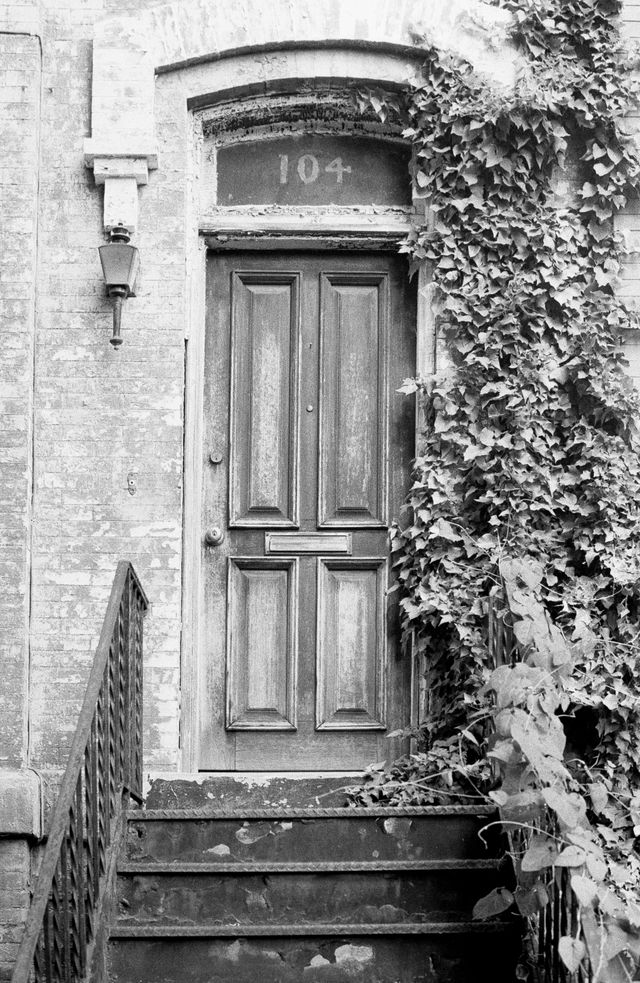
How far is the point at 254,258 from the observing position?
19.8 feet

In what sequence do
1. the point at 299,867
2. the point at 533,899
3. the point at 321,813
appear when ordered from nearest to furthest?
the point at 533,899, the point at 299,867, the point at 321,813

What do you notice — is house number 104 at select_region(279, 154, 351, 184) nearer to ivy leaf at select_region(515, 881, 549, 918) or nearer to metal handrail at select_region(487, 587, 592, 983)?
metal handrail at select_region(487, 587, 592, 983)

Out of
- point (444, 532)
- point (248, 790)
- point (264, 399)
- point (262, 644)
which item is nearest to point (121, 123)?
point (264, 399)

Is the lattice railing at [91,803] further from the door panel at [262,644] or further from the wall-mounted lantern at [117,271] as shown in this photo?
the wall-mounted lantern at [117,271]

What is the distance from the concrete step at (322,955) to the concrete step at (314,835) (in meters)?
0.46

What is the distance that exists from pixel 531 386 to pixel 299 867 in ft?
8.20

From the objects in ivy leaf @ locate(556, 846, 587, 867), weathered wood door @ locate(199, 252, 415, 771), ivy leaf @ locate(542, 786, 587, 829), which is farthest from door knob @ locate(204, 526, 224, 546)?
ivy leaf @ locate(556, 846, 587, 867)

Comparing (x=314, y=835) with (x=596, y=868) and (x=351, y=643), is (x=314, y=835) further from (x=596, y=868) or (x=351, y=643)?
(x=596, y=868)

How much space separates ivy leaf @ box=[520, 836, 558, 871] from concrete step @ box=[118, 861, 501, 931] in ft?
2.49

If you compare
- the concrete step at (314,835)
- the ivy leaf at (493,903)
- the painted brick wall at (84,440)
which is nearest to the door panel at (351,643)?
the painted brick wall at (84,440)

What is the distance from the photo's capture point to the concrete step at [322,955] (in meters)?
4.12

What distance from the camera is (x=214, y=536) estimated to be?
5.82 meters

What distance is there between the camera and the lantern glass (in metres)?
5.50

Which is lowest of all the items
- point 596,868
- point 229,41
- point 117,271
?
point 596,868
